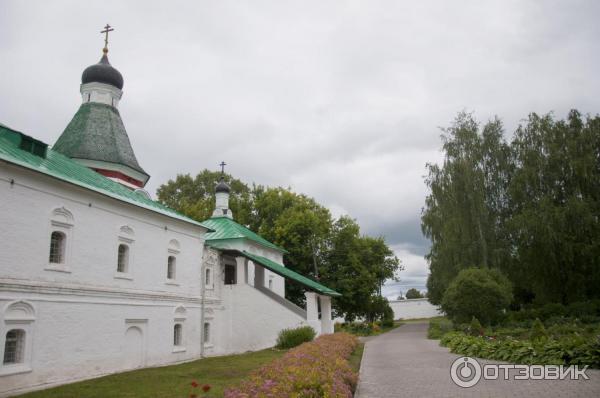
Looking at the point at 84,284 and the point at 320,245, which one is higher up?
the point at 320,245

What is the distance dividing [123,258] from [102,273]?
A: 1362 mm

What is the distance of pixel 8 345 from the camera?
444 inches

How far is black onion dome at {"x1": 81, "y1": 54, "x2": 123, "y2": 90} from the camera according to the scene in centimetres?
2172

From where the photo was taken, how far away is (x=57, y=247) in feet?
42.7

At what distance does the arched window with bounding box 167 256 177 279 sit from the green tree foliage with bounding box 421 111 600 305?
1870 centimetres

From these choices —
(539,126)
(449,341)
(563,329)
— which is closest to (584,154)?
(539,126)

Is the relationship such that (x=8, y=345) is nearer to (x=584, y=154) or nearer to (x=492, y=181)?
(x=492, y=181)

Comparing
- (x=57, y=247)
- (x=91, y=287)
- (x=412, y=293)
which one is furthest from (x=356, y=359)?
(x=412, y=293)

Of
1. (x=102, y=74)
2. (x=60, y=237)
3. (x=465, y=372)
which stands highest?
(x=102, y=74)

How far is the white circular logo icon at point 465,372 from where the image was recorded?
1036 centimetres

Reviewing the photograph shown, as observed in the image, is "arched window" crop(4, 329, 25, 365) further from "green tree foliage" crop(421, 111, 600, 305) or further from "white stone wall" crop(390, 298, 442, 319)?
"white stone wall" crop(390, 298, 442, 319)

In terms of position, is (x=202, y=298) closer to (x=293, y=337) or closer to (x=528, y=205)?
(x=293, y=337)

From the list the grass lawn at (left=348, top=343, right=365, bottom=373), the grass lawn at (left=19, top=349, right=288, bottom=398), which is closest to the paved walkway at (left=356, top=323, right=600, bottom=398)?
the grass lawn at (left=348, top=343, right=365, bottom=373)

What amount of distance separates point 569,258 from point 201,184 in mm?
31342
